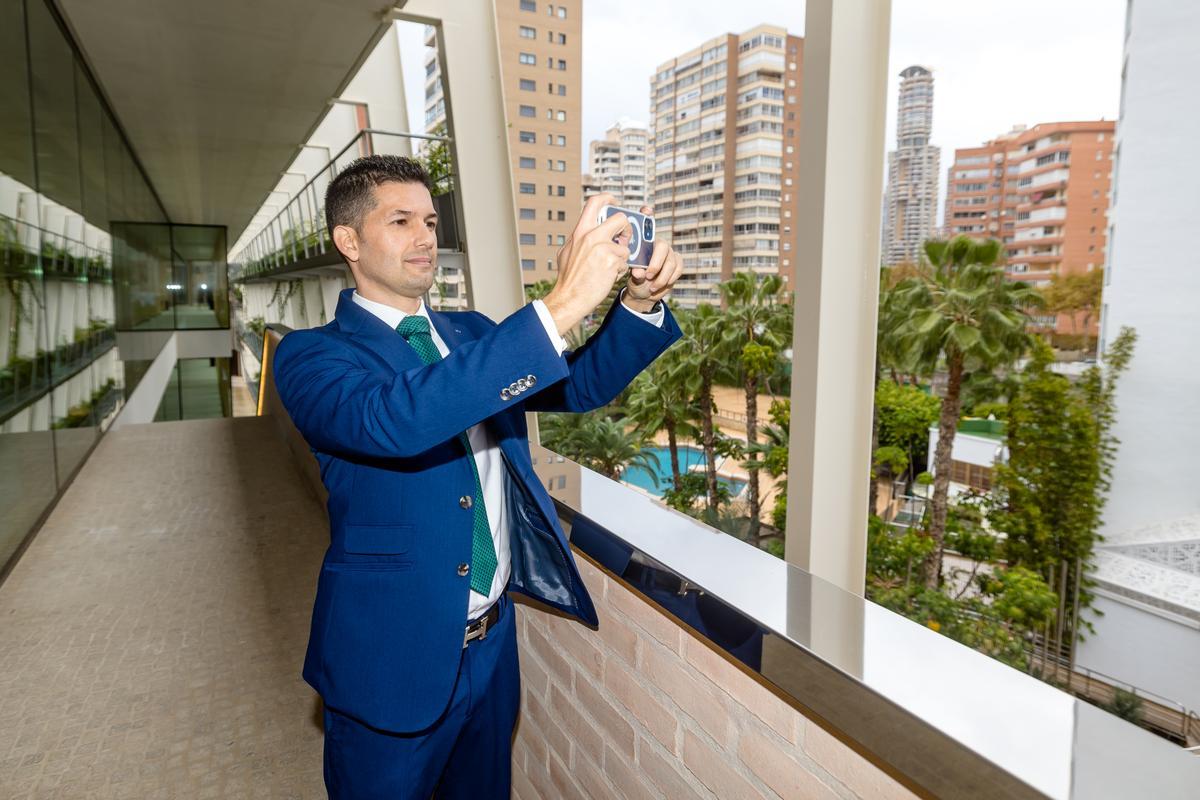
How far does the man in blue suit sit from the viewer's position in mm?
947

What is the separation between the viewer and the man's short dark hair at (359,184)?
1.24 metres

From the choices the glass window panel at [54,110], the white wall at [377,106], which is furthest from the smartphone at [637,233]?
the glass window panel at [54,110]

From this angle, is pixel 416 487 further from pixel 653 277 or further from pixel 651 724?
pixel 651 724

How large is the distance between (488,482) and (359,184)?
23.7 inches

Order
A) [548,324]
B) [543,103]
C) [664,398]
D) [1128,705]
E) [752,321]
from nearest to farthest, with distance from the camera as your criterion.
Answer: [548,324]
[543,103]
[752,321]
[664,398]
[1128,705]

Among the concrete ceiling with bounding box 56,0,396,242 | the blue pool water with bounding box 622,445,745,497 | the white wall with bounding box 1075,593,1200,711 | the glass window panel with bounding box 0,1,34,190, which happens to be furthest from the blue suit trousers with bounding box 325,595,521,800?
the white wall with bounding box 1075,593,1200,711

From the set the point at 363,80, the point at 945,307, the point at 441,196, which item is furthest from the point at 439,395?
the point at 945,307

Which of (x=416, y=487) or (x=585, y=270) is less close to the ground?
(x=585, y=270)

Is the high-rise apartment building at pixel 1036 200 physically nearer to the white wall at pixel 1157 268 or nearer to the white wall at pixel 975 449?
the white wall at pixel 1157 268

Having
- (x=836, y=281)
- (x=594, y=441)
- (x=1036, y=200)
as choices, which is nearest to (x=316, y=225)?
(x=836, y=281)

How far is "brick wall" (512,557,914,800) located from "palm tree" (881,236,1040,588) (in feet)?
89.0

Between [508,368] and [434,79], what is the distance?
3682 mm

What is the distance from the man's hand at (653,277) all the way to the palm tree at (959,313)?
90.0 ft

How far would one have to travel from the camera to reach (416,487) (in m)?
1.17
